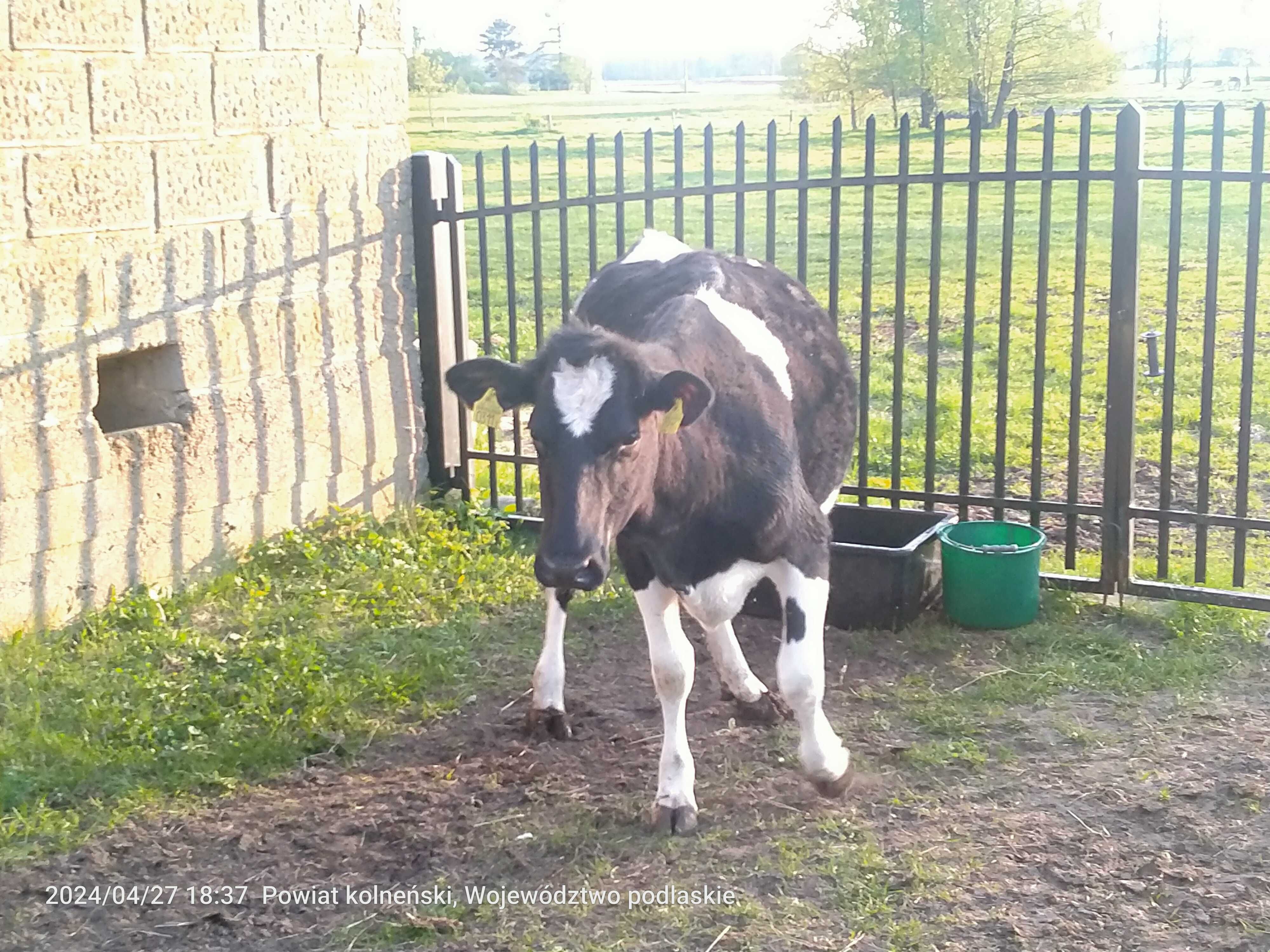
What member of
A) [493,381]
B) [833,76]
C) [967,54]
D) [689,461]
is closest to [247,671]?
[493,381]

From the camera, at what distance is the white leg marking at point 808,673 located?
4.37 meters

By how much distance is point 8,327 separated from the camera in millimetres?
5453

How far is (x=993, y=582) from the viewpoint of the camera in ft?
19.0

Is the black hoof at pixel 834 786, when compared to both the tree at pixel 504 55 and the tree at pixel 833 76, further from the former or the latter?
the tree at pixel 504 55

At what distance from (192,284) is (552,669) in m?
2.56

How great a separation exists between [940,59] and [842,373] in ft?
20.2

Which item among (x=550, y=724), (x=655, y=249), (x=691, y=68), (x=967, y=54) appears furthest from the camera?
(x=691, y=68)

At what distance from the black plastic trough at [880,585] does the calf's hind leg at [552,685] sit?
1143 mm

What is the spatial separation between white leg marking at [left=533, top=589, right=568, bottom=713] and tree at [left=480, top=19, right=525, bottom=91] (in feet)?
69.8

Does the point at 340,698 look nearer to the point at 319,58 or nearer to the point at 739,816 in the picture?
the point at 739,816

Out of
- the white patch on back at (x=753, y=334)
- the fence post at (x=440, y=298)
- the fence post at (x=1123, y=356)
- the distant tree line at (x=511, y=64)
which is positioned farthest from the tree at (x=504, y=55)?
the white patch on back at (x=753, y=334)

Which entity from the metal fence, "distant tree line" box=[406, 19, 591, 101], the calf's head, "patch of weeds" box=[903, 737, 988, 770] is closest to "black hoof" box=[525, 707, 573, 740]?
"patch of weeds" box=[903, 737, 988, 770]

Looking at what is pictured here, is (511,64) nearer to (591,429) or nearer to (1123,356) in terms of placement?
(1123,356)

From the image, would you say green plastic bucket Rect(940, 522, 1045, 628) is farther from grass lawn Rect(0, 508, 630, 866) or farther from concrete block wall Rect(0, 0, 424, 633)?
concrete block wall Rect(0, 0, 424, 633)
